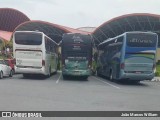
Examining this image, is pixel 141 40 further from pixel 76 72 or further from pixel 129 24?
pixel 129 24

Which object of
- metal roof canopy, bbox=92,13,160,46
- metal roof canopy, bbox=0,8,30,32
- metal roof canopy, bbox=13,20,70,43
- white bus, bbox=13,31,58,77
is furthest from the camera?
metal roof canopy, bbox=0,8,30,32

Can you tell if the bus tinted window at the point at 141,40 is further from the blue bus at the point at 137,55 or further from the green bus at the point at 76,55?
the green bus at the point at 76,55

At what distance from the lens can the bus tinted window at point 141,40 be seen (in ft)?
65.6

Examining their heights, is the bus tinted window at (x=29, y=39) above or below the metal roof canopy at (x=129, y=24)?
below

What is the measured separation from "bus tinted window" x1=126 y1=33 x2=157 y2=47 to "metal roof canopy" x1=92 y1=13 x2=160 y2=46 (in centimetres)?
2929

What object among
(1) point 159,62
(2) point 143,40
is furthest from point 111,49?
(1) point 159,62

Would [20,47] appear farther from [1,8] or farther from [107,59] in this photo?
[1,8]

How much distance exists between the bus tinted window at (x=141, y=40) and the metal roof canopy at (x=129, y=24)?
96.1 ft

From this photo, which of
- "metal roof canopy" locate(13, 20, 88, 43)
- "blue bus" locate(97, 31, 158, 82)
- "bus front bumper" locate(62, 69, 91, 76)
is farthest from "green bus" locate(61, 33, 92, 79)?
"metal roof canopy" locate(13, 20, 88, 43)

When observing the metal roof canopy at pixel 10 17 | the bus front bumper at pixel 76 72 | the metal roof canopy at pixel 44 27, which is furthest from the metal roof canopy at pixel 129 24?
the metal roof canopy at pixel 10 17

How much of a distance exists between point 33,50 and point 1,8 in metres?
63.2

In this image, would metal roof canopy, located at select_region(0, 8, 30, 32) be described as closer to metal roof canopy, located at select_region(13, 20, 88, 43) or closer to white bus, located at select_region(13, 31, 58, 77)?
metal roof canopy, located at select_region(13, 20, 88, 43)

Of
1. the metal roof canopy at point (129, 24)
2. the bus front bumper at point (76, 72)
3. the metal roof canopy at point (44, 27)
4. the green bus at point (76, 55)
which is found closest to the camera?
the bus front bumper at point (76, 72)

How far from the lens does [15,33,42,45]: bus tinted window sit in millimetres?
21422
